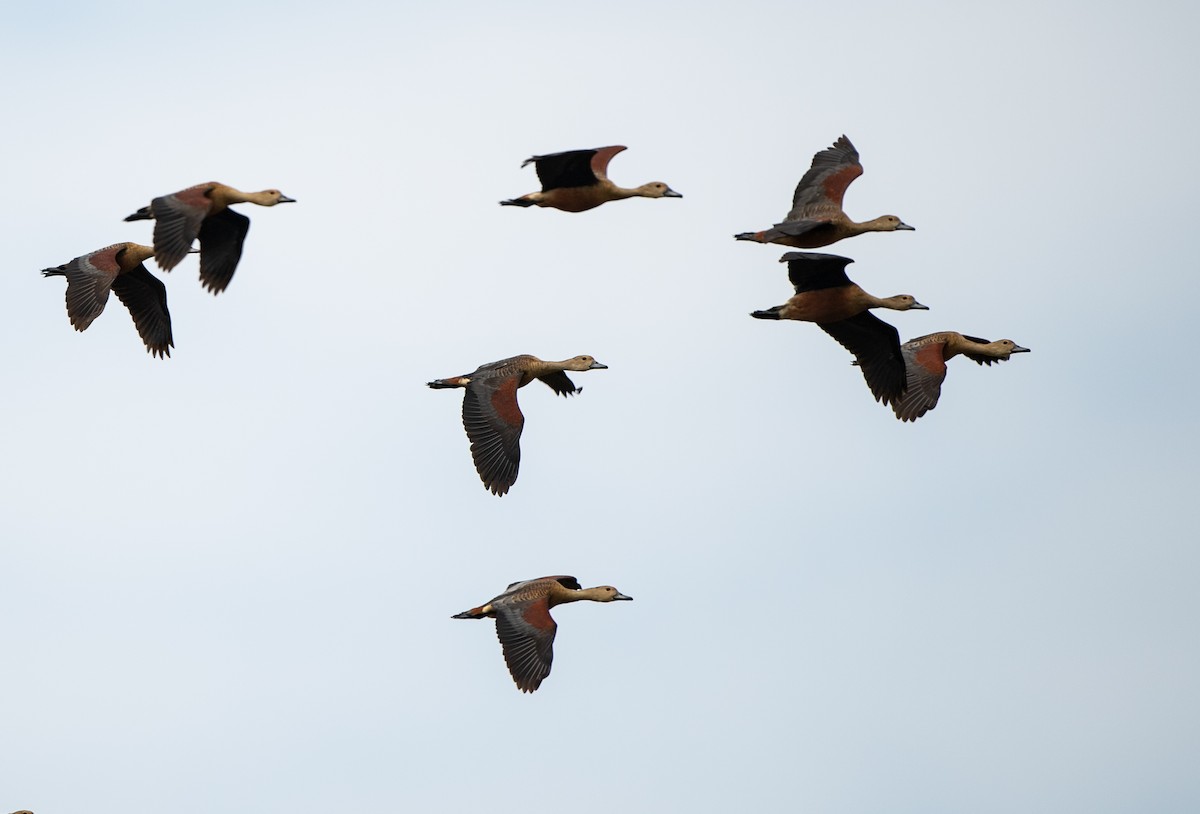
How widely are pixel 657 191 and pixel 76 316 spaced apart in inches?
326

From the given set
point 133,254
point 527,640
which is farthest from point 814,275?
point 133,254

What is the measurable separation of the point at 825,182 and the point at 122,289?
9.94 metres

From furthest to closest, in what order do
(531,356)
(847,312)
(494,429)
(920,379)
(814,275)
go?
(531,356), (920,379), (494,429), (847,312), (814,275)

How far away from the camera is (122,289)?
111ft

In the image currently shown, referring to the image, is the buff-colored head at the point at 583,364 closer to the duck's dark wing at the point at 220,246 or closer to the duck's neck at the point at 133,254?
the duck's neck at the point at 133,254

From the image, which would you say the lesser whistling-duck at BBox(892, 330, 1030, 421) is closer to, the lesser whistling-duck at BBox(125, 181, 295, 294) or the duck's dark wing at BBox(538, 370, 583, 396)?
the duck's dark wing at BBox(538, 370, 583, 396)

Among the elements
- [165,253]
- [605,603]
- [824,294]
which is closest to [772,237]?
[824,294]

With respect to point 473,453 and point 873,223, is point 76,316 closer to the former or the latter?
point 473,453

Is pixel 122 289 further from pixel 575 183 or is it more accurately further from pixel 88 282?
pixel 575 183

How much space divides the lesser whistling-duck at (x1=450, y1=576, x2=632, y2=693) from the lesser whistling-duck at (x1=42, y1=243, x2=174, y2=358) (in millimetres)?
6061

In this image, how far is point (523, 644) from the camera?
101 ft

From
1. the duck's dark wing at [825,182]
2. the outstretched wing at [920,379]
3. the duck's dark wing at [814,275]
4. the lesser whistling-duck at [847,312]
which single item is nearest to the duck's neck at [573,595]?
the lesser whistling-duck at [847,312]

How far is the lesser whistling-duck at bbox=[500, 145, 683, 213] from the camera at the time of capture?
3231 centimetres

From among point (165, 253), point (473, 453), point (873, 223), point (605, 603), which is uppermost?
point (165, 253)
